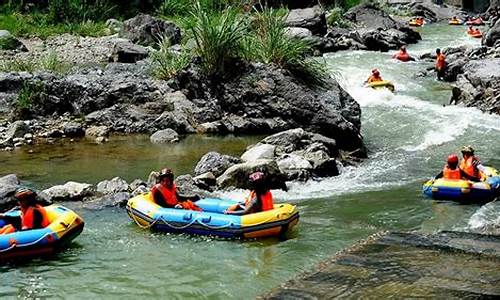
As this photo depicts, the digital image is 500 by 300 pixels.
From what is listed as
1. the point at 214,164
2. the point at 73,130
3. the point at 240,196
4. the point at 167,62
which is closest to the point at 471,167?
the point at 240,196

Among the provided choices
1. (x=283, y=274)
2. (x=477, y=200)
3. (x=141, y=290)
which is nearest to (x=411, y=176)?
(x=477, y=200)

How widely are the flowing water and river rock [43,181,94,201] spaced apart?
1.92 feet

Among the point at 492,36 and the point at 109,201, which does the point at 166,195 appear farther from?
the point at 492,36

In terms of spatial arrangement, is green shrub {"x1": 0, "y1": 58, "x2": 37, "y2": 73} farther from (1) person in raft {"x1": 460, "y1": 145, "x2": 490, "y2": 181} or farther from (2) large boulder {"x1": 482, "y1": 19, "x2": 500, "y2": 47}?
(2) large boulder {"x1": 482, "y1": 19, "x2": 500, "y2": 47}

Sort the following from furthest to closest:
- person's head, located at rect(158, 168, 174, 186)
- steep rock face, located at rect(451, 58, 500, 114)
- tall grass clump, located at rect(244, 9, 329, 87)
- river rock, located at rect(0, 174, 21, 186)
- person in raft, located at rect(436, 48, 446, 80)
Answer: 1. person in raft, located at rect(436, 48, 446, 80)
2. steep rock face, located at rect(451, 58, 500, 114)
3. tall grass clump, located at rect(244, 9, 329, 87)
4. river rock, located at rect(0, 174, 21, 186)
5. person's head, located at rect(158, 168, 174, 186)

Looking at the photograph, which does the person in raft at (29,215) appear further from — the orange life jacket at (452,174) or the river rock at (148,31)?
the river rock at (148,31)

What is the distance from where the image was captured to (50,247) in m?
7.91

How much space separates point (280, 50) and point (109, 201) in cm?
613

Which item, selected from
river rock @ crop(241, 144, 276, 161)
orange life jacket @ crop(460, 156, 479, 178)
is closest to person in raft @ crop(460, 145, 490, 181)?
orange life jacket @ crop(460, 156, 479, 178)

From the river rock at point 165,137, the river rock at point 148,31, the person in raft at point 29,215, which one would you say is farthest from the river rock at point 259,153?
the river rock at point 148,31

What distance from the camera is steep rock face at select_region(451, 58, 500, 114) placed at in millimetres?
16547

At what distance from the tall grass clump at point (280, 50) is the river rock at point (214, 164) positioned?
147 inches

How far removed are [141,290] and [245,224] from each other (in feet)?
6.05

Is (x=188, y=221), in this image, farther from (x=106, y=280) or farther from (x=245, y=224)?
(x=106, y=280)
